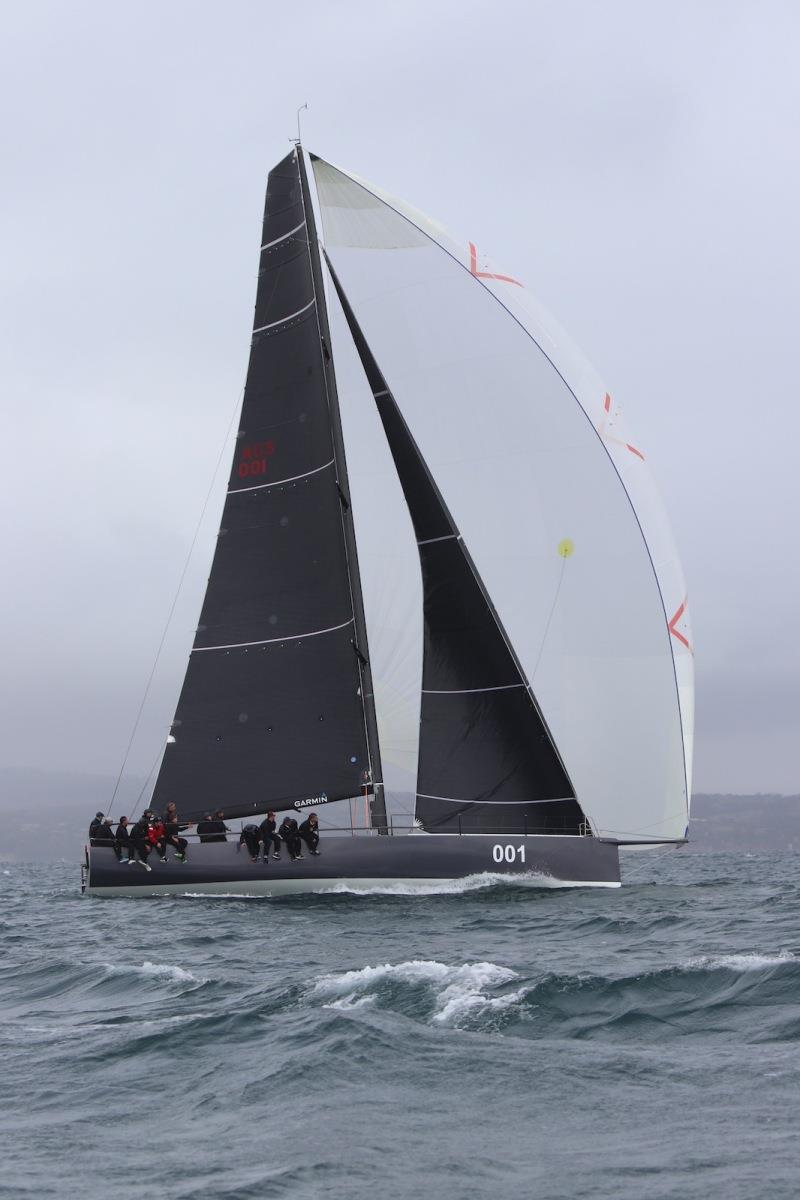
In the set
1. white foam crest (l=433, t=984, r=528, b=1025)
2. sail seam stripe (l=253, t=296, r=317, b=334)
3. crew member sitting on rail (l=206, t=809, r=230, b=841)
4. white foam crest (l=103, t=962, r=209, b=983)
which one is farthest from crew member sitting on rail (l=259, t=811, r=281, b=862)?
white foam crest (l=433, t=984, r=528, b=1025)

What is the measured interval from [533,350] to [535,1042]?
16825mm

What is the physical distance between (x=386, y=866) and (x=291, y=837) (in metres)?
1.77

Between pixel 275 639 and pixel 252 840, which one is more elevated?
pixel 275 639

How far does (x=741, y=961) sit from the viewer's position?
13859 mm

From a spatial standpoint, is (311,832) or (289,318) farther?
(289,318)

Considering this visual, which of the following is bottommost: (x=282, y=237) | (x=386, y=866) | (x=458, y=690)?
(x=386, y=866)

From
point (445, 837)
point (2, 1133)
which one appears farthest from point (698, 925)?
point (2, 1133)

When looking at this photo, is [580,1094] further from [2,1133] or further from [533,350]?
[533,350]

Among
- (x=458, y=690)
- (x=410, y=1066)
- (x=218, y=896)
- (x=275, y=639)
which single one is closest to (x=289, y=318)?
(x=275, y=639)

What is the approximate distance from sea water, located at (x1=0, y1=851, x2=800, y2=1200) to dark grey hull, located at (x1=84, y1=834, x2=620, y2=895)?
16.4 feet

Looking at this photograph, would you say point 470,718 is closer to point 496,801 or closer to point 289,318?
point 496,801

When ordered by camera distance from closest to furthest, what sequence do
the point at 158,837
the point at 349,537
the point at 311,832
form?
the point at 311,832, the point at 158,837, the point at 349,537

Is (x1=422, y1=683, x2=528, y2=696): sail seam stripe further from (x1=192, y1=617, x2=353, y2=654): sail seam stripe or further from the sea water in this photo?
the sea water

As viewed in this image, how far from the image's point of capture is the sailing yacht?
2420cm
